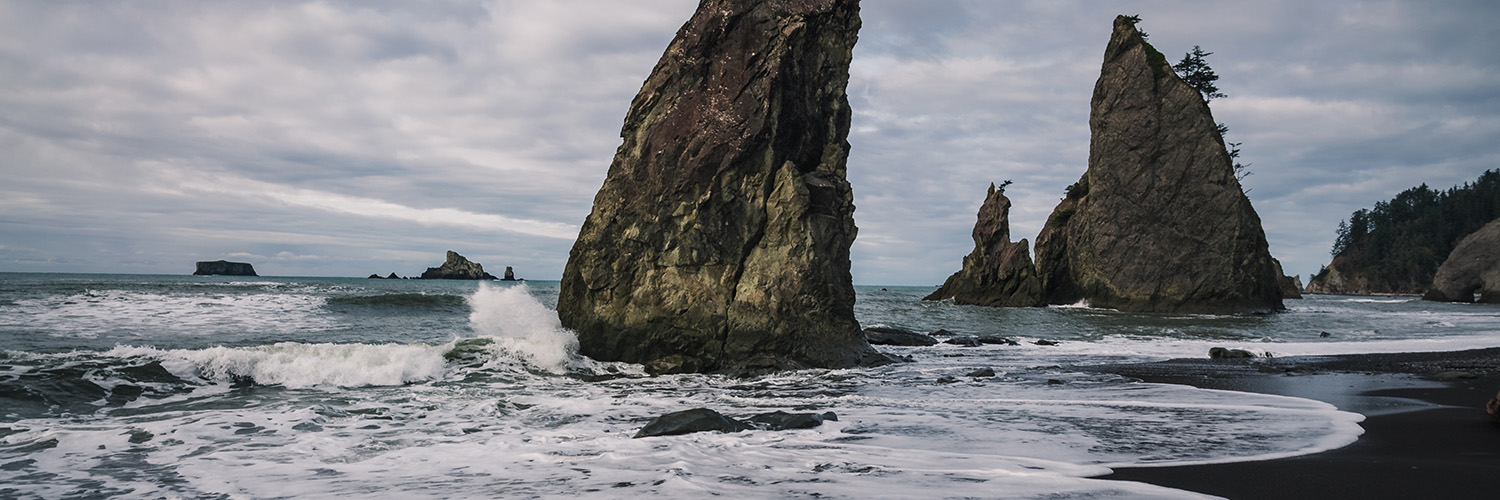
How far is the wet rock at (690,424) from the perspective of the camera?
7.30m

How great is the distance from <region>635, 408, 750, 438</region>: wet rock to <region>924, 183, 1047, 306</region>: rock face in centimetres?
4227

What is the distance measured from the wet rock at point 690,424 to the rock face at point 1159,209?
132 feet

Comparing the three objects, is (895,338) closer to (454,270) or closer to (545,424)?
(545,424)

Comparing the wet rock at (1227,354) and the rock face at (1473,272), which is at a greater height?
the rock face at (1473,272)

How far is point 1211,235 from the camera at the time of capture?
41.2 metres

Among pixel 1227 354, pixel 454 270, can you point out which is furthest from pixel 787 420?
pixel 454 270

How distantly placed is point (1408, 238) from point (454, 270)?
125m

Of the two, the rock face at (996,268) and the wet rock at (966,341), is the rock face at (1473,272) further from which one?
the wet rock at (966,341)

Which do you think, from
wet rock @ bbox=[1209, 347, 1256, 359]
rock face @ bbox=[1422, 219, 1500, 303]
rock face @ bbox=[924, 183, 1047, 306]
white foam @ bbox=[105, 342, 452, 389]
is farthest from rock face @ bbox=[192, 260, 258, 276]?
rock face @ bbox=[1422, 219, 1500, 303]

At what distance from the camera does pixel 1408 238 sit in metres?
104

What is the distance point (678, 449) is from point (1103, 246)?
1707 inches

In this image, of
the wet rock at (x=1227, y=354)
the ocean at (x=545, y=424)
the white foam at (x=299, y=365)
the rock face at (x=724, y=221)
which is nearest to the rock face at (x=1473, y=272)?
the wet rock at (x=1227, y=354)

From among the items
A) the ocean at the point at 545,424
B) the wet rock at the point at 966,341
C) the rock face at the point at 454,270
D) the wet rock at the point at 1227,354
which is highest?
the rock face at the point at 454,270

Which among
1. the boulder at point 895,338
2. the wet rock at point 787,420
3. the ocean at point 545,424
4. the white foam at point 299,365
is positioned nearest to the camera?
the ocean at point 545,424
